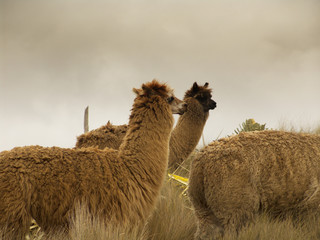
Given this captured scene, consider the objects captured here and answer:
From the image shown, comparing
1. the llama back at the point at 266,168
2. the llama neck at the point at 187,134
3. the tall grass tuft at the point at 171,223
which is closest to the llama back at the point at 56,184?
the tall grass tuft at the point at 171,223

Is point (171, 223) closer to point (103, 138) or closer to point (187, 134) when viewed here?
point (103, 138)

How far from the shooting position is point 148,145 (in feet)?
12.7

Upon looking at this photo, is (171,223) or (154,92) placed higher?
(154,92)

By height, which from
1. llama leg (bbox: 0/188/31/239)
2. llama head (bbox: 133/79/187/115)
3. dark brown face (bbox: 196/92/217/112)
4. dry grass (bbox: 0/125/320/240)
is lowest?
dry grass (bbox: 0/125/320/240)

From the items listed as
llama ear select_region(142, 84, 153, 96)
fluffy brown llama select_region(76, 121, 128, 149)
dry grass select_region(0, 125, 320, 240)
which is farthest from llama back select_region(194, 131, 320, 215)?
fluffy brown llama select_region(76, 121, 128, 149)

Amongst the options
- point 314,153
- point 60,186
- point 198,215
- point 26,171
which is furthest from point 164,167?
point 314,153

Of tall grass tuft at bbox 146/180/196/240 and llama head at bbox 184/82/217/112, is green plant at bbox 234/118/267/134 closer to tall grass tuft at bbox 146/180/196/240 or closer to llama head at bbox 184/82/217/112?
llama head at bbox 184/82/217/112

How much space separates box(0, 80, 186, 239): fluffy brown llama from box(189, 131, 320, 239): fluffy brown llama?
1.77ft

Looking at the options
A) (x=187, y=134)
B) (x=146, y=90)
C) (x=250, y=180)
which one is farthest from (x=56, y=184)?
(x=187, y=134)

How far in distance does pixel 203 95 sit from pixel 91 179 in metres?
4.10

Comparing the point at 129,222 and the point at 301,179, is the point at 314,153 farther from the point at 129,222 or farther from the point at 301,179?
the point at 129,222

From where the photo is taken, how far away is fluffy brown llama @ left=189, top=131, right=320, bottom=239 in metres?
3.84

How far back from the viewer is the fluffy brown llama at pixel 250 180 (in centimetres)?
384

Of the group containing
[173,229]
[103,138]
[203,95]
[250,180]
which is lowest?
[173,229]
